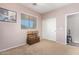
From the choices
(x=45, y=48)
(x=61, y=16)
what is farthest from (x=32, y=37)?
(x=61, y=16)

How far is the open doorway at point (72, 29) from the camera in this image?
2.30m

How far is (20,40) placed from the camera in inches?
77.7

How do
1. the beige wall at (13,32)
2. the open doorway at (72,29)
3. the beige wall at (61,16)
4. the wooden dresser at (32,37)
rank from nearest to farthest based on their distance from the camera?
1. the beige wall at (13,32)
2. the wooden dresser at (32,37)
3. the beige wall at (61,16)
4. the open doorway at (72,29)

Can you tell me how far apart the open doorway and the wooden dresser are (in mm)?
1013

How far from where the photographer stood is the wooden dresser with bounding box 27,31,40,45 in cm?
198

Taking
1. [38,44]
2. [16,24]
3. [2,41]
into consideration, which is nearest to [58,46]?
[38,44]

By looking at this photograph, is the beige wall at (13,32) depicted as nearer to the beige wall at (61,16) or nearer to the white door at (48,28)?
the white door at (48,28)

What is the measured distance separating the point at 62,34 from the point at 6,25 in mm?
1664

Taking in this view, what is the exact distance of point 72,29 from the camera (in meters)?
2.45

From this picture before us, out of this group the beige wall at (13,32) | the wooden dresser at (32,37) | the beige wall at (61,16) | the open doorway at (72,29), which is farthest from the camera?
the open doorway at (72,29)

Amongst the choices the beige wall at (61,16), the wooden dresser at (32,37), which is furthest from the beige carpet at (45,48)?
the beige wall at (61,16)

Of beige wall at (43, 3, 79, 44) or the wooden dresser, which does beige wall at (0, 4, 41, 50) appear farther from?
beige wall at (43, 3, 79, 44)

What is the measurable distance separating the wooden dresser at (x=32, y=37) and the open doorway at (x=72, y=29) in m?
1.01

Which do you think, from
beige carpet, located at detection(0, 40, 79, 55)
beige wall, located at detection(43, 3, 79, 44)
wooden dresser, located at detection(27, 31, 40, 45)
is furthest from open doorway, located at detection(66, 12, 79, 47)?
wooden dresser, located at detection(27, 31, 40, 45)
